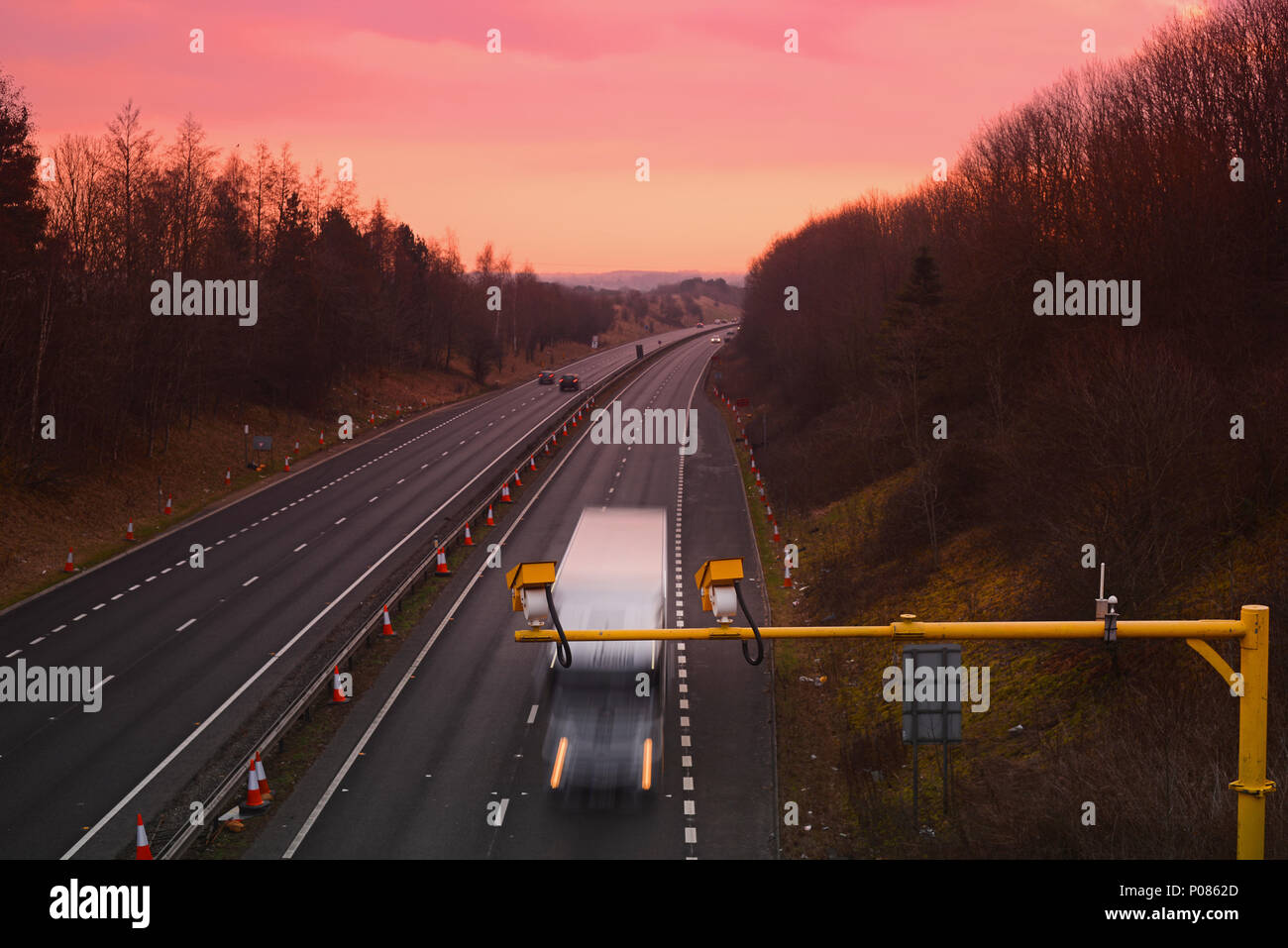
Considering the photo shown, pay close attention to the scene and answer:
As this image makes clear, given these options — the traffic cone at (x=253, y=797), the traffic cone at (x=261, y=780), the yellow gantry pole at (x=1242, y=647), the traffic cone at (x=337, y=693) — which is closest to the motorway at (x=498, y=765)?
the traffic cone at (x=253, y=797)

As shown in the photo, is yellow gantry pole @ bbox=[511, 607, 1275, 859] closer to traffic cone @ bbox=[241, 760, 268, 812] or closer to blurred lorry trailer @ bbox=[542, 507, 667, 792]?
blurred lorry trailer @ bbox=[542, 507, 667, 792]

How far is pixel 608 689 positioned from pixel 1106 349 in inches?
632

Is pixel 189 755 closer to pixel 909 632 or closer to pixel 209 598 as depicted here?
pixel 209 598

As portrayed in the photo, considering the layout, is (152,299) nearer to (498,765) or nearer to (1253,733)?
(498,765)

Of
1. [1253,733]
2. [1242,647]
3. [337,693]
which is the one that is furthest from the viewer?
[337,693]

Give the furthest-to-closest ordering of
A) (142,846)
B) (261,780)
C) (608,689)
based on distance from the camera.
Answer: (608,689), (261,780), (142,846)

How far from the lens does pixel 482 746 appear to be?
71.2ft

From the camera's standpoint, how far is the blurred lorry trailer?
19.0 m

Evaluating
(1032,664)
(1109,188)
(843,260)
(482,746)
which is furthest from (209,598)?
(843,260)

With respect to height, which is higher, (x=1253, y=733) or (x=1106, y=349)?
(x=1106, y=349)

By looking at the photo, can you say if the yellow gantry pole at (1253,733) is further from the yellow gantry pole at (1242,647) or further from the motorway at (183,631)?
the motorway at (183,631)

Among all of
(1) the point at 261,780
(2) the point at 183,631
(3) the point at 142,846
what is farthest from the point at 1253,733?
(2) the point at 183,631

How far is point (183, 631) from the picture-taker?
28703 mm

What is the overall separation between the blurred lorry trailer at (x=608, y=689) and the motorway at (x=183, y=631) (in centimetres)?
693
